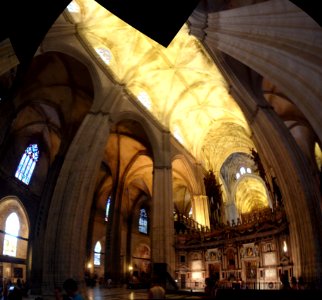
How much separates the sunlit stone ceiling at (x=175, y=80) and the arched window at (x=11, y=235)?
46.7ft

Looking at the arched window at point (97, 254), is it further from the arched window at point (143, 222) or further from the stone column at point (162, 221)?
the stone column at point (162, 221)

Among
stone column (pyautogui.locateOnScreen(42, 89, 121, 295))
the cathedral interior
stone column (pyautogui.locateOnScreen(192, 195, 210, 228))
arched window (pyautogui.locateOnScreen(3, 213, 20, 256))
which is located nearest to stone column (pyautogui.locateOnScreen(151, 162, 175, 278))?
the cathedral interior

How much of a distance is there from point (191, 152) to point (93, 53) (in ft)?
47.4

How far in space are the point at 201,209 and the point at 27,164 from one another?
16241 millimetres

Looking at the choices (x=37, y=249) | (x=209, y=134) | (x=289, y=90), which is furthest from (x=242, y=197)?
(x=289, y=90)

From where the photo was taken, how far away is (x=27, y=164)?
976 inches

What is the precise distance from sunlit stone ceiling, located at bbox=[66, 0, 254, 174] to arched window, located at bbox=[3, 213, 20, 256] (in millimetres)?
14223

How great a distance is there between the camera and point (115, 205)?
25469mm

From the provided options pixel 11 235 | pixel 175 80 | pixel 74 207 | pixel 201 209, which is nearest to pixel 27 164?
pixel 11 235

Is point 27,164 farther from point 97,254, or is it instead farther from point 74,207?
point 97,254

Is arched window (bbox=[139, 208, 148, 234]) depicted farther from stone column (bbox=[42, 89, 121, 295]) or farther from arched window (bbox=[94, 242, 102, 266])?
stone column (bbox=[42, 89, 121, 295])

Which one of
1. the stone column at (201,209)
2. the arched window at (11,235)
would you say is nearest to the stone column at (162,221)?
the stone column at (201,209)

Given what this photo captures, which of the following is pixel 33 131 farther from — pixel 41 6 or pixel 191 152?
pixel 41 6

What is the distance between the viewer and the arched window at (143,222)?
36219mm
